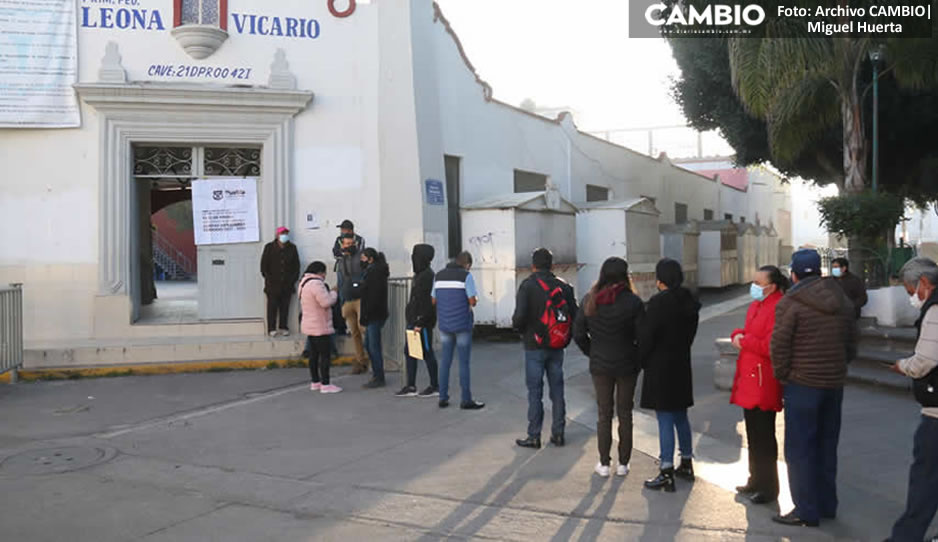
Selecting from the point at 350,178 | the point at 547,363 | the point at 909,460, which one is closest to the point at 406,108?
the point at 350,178

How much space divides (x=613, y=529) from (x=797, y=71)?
869 centimetres

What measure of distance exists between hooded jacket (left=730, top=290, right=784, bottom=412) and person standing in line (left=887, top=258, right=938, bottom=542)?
83cm

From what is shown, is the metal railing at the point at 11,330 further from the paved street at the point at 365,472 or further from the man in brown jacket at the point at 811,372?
the man in brown jacket at the point at 811,372

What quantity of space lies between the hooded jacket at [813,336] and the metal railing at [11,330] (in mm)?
8583

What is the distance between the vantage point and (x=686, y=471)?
18.4 ft

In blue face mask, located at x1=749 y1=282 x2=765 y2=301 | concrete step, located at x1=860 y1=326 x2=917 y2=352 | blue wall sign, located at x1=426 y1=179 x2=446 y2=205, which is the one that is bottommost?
concrete step, located at x1=860 y1=326 x2=917 y2=352

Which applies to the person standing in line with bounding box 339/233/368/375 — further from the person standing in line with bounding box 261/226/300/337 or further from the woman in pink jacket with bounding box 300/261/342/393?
the person standing in line with bounding box 261/226/300/337

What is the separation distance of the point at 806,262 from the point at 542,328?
7.21ft

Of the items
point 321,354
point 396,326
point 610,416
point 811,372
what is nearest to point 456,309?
point 321,354

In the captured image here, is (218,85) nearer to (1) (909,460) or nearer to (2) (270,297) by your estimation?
(2) (270,297)

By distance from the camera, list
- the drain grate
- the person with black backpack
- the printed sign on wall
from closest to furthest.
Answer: the drain grate
the person with black backpack
the printed sign on wall

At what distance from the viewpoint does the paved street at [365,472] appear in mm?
4719

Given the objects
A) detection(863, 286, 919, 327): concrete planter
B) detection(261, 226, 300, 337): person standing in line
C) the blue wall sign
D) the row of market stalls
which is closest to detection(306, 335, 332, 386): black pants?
detection(261, 226, 300, 337): person standing in line

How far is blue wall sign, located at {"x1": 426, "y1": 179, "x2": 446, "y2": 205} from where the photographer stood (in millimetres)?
12664
